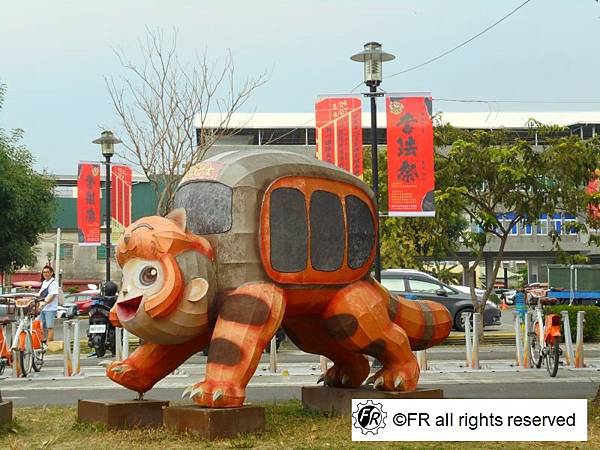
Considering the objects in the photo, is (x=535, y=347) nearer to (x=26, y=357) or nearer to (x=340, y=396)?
(x=340, y=396)

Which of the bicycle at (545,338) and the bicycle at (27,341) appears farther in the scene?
the bicycle at (27,341)

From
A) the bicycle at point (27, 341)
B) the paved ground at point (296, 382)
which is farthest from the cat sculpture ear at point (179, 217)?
the bicycle at point (27, 341)

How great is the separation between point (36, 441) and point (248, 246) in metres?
2.51

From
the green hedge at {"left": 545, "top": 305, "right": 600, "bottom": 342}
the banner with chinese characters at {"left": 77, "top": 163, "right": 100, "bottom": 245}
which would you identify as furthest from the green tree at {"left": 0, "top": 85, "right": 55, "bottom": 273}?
the green hedge at {"left": 545, "top": 305, "right": 600, "bottom": 342}

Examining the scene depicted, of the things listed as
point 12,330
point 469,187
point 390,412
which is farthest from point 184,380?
point 469,187

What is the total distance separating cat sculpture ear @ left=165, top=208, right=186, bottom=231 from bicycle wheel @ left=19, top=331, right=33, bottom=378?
7033 mm

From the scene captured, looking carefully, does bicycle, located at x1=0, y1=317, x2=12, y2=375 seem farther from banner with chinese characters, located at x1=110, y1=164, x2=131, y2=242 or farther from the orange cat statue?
banner with chinese characters, located at x1=110, y1=164, x2=131, y2=242

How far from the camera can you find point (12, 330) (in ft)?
50.7

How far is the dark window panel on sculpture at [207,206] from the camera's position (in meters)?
8.45

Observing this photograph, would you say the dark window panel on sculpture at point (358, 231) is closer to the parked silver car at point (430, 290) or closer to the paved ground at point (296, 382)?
the paved ground at point (296, 382)

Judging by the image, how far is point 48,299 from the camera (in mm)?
16281

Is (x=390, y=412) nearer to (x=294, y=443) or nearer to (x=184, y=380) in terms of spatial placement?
(x=294, y=443)

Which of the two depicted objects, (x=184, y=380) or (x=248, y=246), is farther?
(x=184, y=380)

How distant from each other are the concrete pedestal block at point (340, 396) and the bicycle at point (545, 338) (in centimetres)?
512
